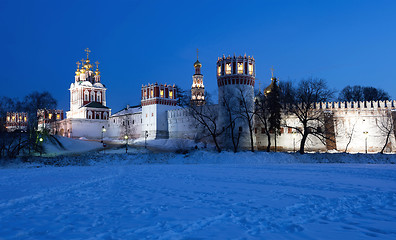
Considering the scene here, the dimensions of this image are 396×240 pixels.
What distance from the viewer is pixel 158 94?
49.5 m

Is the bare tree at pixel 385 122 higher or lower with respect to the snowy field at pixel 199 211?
higher

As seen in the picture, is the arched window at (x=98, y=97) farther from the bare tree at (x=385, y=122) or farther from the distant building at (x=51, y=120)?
the bare tree at (x=385, y=122)

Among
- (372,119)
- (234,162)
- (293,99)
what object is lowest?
(234,162)

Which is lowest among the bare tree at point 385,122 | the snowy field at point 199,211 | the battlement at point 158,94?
the snowy field at point 199,211

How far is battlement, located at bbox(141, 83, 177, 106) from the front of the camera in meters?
49.5

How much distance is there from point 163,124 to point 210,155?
2265cm

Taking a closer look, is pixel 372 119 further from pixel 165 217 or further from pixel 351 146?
pixel 165 217

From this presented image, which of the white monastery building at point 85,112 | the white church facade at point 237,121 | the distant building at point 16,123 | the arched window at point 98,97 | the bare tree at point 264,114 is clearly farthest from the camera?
the arched window at point 98,97

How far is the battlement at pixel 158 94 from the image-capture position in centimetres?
4952

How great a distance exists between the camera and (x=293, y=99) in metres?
35.7

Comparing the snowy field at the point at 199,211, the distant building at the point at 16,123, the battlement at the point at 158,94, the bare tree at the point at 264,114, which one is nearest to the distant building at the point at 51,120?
the distant building at the point at 16,123

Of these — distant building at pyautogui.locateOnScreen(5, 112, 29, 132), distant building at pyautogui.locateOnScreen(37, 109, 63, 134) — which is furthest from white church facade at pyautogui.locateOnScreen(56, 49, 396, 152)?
distant building at pyautogui.locateOnScreen(5, 112, 29, 132)

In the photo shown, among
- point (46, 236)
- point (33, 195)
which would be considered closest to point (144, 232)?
point (46, 236)

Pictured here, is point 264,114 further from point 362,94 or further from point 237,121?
point 362,94
